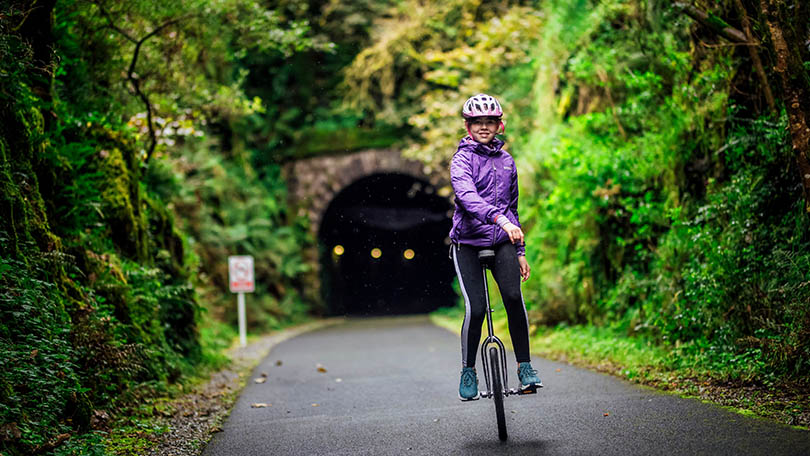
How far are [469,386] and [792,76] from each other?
3270mm

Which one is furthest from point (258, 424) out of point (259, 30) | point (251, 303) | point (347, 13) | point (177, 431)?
point (347, 13)

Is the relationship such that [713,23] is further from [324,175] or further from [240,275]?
[324,175]

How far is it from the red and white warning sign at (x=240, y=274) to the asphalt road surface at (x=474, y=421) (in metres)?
6.30

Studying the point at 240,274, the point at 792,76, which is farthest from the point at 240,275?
the point at 792,76

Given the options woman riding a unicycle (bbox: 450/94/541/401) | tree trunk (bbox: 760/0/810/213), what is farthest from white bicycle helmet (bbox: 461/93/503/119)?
tree trunk (bbox: 760/0/810/213)

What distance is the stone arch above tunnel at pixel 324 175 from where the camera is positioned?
75.6ft

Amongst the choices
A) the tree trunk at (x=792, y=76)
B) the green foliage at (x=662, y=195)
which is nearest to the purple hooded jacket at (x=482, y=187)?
the tree trunk at (x=792, y=76)

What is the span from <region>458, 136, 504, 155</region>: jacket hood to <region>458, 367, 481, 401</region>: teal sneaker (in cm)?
152

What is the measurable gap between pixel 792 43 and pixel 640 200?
361cm

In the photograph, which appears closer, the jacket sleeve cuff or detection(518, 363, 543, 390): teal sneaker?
the jacket sleeve cuff

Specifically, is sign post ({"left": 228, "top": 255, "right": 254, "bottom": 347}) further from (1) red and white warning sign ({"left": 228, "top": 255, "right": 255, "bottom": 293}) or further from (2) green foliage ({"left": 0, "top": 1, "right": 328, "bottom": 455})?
(2) green foliage ({"left": 0, "top": 1, "right": 328, "bottom": 455})

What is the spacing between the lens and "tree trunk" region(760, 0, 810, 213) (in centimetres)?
493

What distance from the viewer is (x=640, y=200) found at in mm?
8531

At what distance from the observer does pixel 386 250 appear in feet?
125
